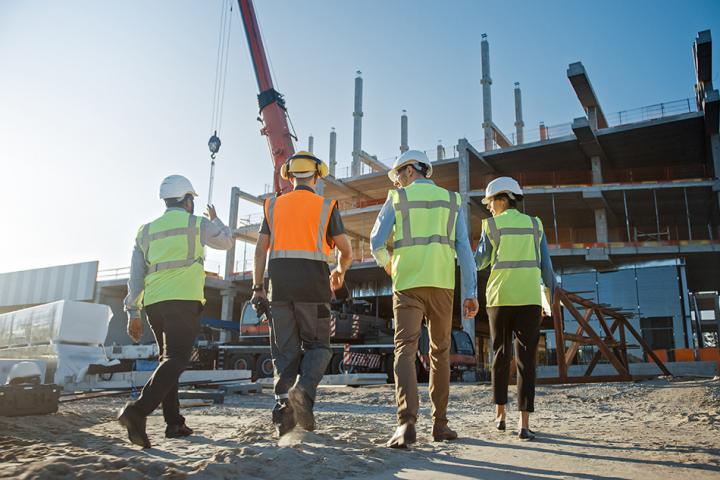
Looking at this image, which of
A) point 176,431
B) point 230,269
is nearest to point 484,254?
point 176,431

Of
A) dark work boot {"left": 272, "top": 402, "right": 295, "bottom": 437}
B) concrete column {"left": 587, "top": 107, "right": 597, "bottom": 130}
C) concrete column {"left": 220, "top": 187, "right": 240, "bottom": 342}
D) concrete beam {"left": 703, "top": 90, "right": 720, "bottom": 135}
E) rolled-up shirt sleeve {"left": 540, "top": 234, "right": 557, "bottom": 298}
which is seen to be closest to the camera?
dark work boot {"left": 272, "top": 402, "right": 295, "bottom": 437}

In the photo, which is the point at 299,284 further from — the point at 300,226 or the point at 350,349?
the point at 350,349

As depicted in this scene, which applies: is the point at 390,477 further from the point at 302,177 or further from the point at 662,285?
the point at 662,285

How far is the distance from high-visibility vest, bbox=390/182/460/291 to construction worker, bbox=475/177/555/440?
60cm

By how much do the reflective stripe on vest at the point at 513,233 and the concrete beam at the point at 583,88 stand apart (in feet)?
80.5

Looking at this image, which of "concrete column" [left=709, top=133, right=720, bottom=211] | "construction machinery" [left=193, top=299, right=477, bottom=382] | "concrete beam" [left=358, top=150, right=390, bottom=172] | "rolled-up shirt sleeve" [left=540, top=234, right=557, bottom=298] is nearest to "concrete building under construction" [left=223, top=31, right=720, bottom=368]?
"concrete column" [left=709, top=133, right=720, bottom=211]

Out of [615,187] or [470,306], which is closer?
[470,306]

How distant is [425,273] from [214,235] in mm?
1505

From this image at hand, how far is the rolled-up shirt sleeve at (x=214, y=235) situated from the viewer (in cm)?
380

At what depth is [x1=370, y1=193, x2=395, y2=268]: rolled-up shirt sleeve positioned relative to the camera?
3.50 metres

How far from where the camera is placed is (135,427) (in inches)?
118

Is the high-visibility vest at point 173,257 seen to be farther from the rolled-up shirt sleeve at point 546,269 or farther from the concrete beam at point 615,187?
the concrete beam at point 615,187

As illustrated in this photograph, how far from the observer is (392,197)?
3557 millimetres

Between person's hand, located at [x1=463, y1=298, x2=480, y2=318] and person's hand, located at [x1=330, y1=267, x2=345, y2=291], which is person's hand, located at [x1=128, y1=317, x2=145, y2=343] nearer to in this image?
person's hand, located at [x1=330, y1=267, x2=345, y2=291]
